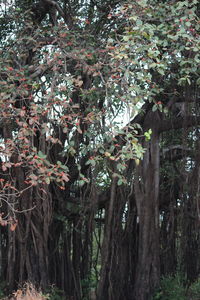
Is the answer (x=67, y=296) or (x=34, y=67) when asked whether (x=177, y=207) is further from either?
(x=34, y=67)

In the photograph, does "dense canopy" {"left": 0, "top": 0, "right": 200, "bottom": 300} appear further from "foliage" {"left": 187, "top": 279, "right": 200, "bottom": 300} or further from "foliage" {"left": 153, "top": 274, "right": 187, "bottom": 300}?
"foliage" {"left": 187, "top": 279, "right": 200, "bottom": 300}

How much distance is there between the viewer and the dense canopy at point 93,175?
438 centimetres

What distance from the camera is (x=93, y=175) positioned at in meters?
5.06

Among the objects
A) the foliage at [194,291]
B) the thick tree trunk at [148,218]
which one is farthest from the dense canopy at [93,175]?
the foliage at [194,291]

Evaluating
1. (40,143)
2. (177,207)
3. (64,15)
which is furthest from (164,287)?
(64,15)

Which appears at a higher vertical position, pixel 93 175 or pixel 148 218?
pixel 93 175

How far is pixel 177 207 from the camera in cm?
578

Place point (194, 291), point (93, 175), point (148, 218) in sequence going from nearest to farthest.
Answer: point (93, 175)
point (148, 218)
point (194, 291)

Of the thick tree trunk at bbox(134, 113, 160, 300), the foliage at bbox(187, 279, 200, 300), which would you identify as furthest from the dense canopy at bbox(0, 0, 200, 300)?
the foliage at bbox(187, 279, 200, 300)

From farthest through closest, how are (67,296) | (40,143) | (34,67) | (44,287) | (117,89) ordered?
1. (67,296)
2. (44,287)
3. (40,143)
4. (34,67)
5. (117,89)

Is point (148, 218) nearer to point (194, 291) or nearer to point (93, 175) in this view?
point (93, 175)

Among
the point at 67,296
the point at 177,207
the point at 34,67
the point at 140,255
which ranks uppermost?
the point at 34,67

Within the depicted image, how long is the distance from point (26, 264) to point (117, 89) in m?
2.29

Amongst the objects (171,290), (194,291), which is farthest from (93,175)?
(194,291)
